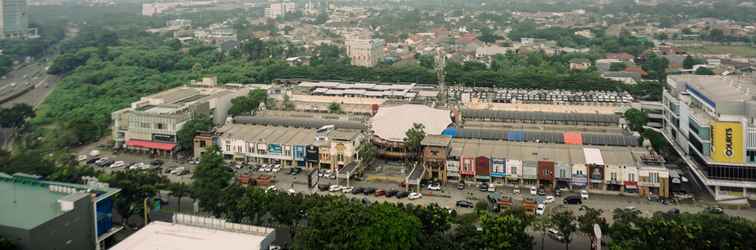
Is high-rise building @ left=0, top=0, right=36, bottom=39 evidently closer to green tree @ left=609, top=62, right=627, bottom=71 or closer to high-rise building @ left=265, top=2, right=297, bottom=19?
high-rise building @ left=265, top=2, right=297, bottom=19

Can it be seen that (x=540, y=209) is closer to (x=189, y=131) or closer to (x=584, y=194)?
(x=584, y=194)

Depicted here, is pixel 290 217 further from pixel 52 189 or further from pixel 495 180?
pixel 495 180

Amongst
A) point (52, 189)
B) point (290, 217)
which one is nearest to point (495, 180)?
point (290, 217)

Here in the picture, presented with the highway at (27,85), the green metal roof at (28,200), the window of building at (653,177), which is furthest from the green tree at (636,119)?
Answer: the highway at (27,85)

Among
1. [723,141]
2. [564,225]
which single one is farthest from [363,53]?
[564,225]

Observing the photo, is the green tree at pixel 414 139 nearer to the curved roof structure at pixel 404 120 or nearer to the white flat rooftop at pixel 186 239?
the curved roof structure at pixel 404 120
